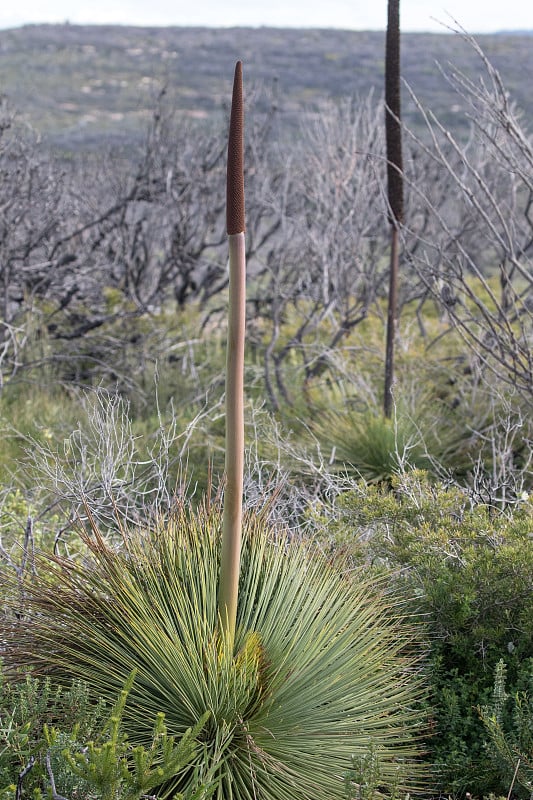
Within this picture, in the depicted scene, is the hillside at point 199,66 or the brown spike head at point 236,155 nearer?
the brown spike head at point 236,155

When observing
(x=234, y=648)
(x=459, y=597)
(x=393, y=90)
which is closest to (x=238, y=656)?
(x=234, y=648)

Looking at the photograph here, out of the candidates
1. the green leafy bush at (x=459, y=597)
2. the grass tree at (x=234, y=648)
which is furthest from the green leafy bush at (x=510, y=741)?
the grass tree at (x=234, y=648)

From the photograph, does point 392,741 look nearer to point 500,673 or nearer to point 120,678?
point 500,673

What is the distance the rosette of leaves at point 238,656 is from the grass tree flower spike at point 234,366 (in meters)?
0.12

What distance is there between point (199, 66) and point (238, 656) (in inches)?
1470

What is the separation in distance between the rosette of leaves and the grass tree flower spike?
12cm

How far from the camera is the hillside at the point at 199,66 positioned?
Answer: 2981cm

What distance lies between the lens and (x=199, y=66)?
36.8 m

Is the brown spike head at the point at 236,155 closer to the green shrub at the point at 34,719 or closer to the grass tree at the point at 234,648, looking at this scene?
the grass tree at the point at 234,648

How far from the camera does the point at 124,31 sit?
4684 centimetres

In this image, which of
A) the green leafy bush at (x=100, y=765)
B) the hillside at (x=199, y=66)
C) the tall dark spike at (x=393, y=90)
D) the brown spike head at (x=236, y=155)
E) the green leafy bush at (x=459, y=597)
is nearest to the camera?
the green leafy bush at (x=100, y=765)

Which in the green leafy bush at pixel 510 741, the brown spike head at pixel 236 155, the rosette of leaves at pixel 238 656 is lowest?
the green leafy bush at pixel 510 741

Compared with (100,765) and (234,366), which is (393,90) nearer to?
(234,366)

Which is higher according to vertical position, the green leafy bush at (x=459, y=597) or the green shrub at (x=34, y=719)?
the green shrub at (x=34, y=719)
